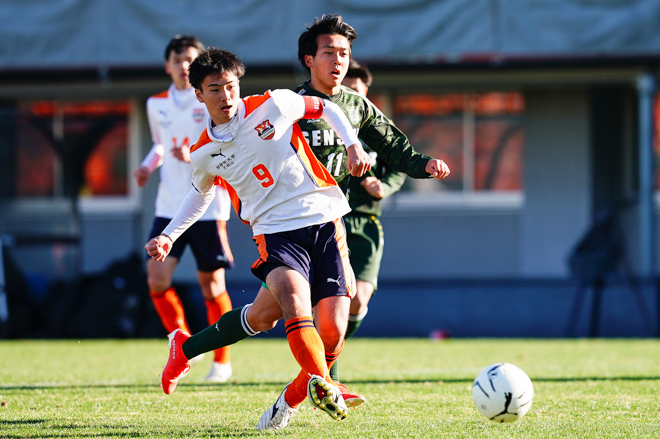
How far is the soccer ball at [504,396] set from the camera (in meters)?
3.83

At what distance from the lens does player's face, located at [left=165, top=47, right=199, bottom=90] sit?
5.80 metres

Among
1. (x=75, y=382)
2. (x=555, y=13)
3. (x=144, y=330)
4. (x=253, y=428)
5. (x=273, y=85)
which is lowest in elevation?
(x=144, y=330)

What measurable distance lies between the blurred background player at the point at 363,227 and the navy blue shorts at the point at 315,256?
98cm

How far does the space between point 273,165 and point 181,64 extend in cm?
208

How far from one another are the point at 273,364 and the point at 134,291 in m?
3.56

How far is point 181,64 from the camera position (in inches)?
230

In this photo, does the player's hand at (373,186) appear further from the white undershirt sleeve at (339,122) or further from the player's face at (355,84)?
the white undershirt sleeve at (339,122)

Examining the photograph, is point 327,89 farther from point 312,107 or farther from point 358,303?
point 358,303

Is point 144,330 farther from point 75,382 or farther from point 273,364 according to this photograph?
point 75,382

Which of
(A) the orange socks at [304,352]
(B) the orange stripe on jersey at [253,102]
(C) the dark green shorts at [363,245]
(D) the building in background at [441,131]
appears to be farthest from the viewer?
(D) the building in background at [441,131]

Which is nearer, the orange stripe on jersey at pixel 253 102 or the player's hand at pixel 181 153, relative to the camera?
the orange stripe on jersey at pixel 253 102

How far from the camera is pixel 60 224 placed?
10.9 metres

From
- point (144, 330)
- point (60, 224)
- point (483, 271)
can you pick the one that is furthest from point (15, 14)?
point (483, 271)

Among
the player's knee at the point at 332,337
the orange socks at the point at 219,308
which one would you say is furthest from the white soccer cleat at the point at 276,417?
the orange socks at the point at 219,308
